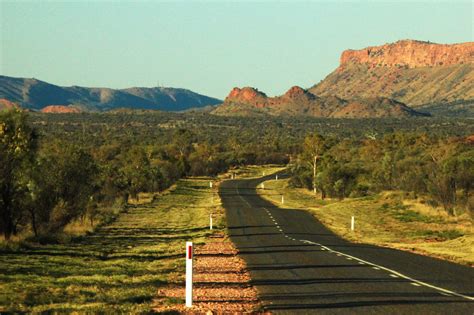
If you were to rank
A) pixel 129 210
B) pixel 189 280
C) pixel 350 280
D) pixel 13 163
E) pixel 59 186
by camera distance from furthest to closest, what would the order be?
1. pixel 129 210
2. pixel 59 186
3. pixel 13 163
4. pixel 350 280
5. pixel 189 280

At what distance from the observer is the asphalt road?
12.6 metres

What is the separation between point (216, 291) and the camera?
1473 centimetres

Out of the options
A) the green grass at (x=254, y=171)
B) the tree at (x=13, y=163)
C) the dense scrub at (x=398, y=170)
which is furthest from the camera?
the green grass at (x=254, y=171)

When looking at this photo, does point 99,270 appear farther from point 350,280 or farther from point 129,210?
point 129,210

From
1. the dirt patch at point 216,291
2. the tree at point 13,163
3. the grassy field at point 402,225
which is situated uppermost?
the tree at point 13,163

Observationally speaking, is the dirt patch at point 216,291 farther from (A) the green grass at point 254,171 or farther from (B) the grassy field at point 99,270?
(A) the green grass at point 254,171

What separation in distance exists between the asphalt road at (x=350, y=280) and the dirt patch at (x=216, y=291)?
330mm

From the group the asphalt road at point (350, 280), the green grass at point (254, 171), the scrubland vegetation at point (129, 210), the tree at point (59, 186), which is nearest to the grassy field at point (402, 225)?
the scrubland vegetation at point (129, 210)

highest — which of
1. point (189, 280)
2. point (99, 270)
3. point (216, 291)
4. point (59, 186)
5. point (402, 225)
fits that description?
point (59, 186)

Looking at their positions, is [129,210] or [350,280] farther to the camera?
[129,210]

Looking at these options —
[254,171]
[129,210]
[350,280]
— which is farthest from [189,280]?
[254,171]

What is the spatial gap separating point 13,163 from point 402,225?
2342 centimetres

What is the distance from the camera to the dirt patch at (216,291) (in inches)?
497

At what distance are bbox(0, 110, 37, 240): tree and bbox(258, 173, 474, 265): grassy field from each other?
1459cm
